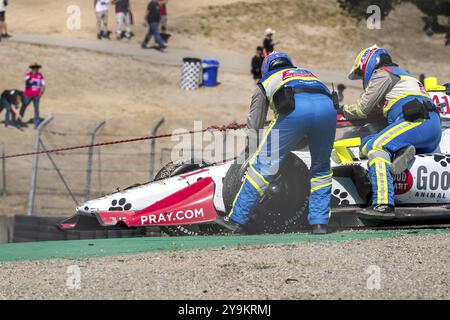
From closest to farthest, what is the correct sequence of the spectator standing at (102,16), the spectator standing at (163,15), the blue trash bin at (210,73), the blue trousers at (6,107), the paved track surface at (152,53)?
1. the blue trousers at (6,107)
2. the blue trash bin at (210,73)
3. the paved track surface at (152,53)
4. the spectator standing at (102,16)
5. the spectator standing at (163,15)

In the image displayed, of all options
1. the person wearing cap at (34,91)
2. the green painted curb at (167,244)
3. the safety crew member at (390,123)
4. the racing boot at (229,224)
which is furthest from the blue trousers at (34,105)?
the safety crew member at (390,123)

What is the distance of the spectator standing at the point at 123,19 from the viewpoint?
3241cm

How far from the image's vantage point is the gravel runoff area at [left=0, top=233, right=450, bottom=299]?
7.51 m

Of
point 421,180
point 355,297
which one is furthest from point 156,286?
point 421,180

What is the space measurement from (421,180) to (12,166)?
1111cm

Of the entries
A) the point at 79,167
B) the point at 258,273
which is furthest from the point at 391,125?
the point at 79,167

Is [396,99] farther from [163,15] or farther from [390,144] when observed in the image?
[163,15]

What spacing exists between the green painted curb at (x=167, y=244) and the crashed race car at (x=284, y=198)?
0.31m

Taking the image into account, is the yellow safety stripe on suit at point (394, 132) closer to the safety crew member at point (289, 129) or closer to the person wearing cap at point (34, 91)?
the safety crew member at point (289, 129)

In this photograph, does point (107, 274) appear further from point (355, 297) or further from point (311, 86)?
point (311, 86)

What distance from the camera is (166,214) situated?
10.7 meters

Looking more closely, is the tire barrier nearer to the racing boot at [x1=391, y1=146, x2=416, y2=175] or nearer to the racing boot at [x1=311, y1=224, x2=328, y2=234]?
the racing boot at [x1=311, y1=224, x2=328, y2=234]

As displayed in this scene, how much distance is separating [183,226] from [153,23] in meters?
21.7

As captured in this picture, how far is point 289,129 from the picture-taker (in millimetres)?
9828
